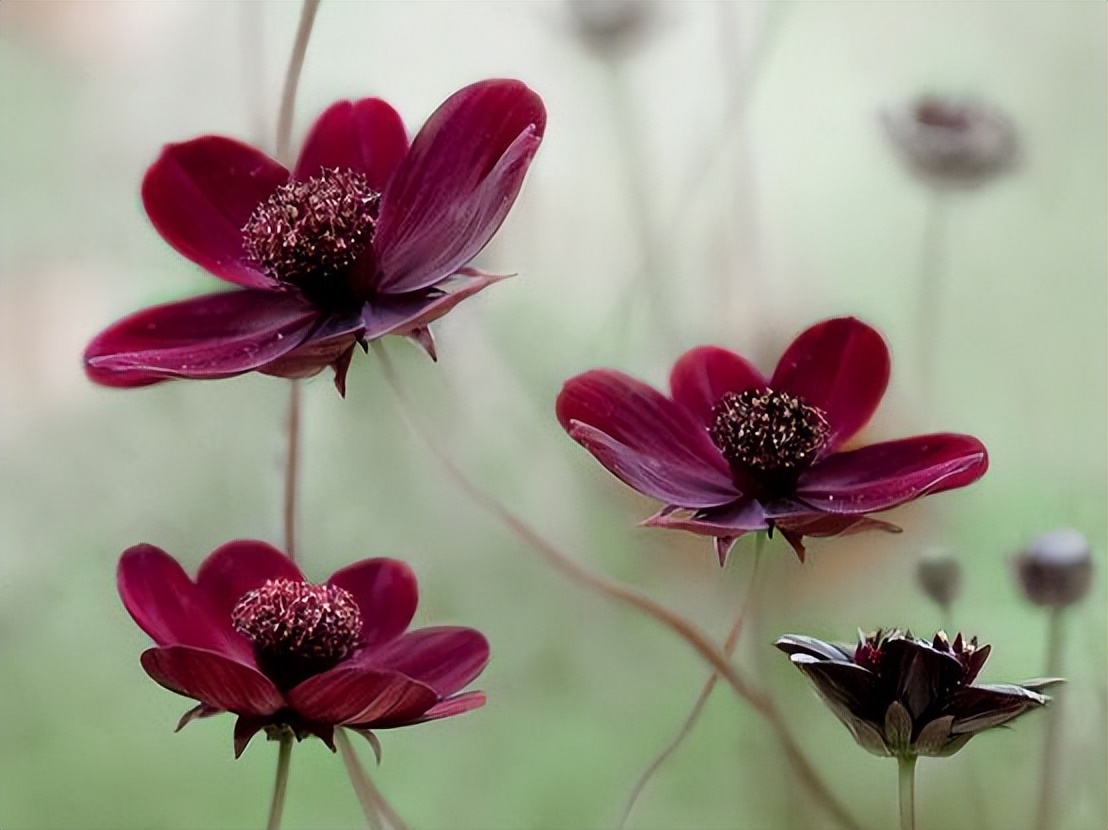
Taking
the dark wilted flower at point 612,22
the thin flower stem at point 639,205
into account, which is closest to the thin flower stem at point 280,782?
the thin flower stem at point 639,205

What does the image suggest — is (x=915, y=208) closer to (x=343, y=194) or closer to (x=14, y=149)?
(x=343, y=194)

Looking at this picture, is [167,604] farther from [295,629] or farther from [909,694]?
[909,694]

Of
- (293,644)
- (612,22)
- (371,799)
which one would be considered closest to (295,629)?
(293,644)

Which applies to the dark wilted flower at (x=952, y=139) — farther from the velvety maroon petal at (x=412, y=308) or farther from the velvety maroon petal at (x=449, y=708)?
the velvety maroon petal at (x=449, y=708)

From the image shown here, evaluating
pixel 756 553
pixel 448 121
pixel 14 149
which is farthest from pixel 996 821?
pixel 14 149

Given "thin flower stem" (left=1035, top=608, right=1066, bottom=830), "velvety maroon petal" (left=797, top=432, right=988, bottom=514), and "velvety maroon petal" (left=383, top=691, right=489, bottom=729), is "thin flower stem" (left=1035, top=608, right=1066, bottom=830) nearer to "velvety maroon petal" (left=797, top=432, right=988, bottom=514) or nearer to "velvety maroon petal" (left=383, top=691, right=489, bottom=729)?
"velvety maroon petal" (left=797, top=432, right=988, bottom=514)

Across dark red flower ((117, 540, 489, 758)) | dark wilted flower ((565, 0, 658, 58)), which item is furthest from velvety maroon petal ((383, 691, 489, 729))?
dark wilted flower ((565, 0, 658, 58))
